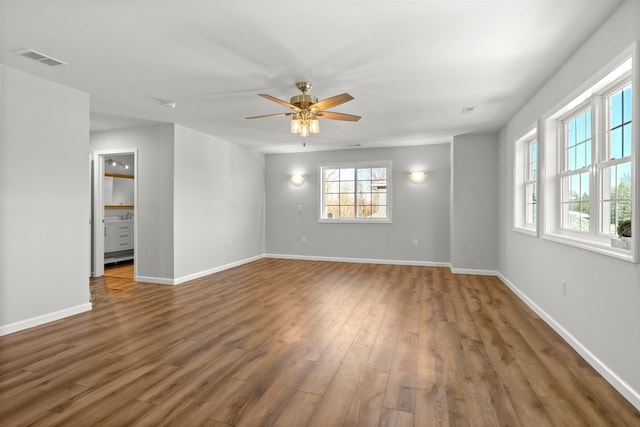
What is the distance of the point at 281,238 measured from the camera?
789 centimetres

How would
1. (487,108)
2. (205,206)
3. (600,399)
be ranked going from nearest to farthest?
(600,399)
(487,108)
(205,206)

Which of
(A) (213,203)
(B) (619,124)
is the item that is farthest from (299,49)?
Answer: (A) (213,203)

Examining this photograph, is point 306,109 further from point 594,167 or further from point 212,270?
point 212,270

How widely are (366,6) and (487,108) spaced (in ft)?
9.51

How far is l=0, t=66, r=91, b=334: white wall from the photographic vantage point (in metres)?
3.13

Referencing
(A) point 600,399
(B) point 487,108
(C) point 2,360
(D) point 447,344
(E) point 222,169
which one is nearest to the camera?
(A) point 600,399

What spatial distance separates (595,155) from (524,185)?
7.09 feet

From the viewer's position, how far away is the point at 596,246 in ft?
8.25

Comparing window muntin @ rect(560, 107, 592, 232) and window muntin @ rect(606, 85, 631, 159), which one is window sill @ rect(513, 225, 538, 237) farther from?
window muntin @ rect(606, 85, 631, 159)

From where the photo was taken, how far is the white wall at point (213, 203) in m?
5.35

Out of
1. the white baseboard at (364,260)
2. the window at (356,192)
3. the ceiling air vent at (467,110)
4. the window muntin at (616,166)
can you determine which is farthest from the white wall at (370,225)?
the window muntin at (616,166)

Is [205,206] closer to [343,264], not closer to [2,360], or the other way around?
[343,264]

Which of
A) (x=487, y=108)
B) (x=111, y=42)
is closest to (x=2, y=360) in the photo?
(x=111, y=42)

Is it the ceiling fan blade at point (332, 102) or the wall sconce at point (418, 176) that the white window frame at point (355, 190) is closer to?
the wall sconce at point (418, 176)
